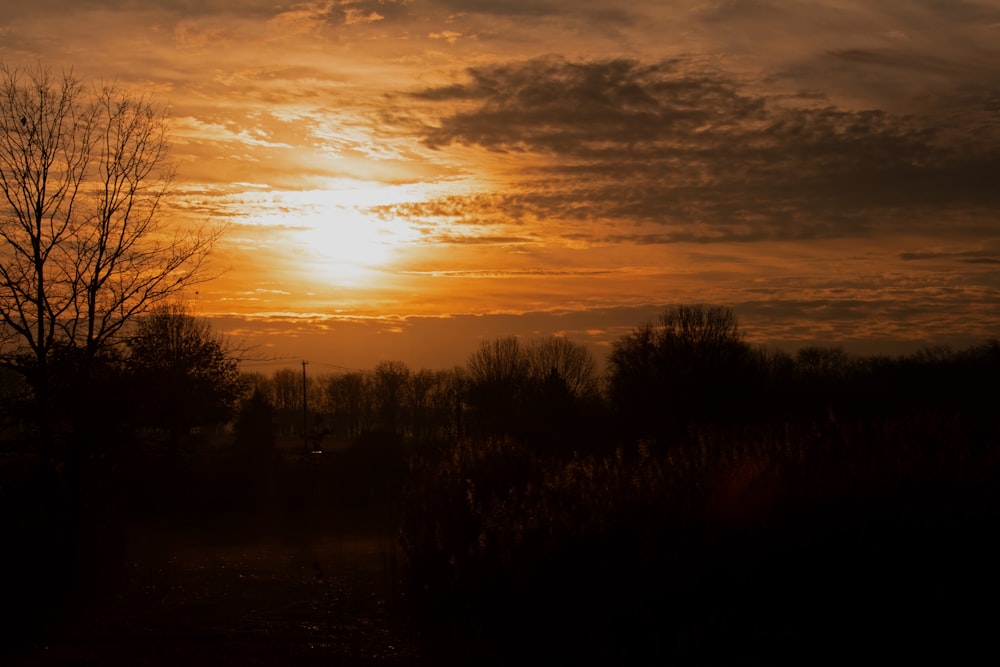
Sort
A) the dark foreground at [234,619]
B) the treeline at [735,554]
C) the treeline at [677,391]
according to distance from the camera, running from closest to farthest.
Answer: the treeline at [735,554], the dark foreground at [234,619], the treeline at [677,391]

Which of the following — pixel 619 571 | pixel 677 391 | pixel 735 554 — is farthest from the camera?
pixel 677 391

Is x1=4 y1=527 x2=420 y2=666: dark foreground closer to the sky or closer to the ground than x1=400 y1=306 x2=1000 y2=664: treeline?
closer to the ground

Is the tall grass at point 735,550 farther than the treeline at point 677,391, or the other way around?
the treeline at point 677,391

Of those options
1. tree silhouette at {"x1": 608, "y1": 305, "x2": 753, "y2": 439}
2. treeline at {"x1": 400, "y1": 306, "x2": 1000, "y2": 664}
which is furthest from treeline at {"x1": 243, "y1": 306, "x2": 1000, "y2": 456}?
treeline at {"x1": 400, "y1": 306, "x2": 1000, "y2": 664}

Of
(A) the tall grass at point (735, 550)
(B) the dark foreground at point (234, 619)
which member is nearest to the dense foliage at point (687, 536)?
(A) the tall grass at point (735, 550)

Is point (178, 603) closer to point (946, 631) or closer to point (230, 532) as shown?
point (946, 631)

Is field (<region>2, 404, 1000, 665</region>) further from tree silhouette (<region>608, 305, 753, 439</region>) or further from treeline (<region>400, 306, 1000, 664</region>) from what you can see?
tree silhouette (<region>608, 305, 753, 439</region>)

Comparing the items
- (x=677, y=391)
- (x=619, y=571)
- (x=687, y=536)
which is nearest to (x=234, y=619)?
(x=619, y=571)

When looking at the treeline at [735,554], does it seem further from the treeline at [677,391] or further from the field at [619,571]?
the treeline at [677,391]

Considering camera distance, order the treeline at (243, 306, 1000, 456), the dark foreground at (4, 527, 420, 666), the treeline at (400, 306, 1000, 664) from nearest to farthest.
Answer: the treeline at (400, 306, 1000, 664), the dark foreground at (4, 527, 420, 666), the treeline at (243, 306, 1000, 456)

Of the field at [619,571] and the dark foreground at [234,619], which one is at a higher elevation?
the field at [619,571]

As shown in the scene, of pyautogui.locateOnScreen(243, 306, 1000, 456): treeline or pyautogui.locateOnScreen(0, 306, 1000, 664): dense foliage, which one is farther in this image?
pyautogui.locateOnScreen(243, 306, 1000, 456): treeline

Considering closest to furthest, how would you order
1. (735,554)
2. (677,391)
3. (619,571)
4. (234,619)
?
(735,554)
(619,571)
(234,619)
(677,391)

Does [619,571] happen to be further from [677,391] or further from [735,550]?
[677,391]
